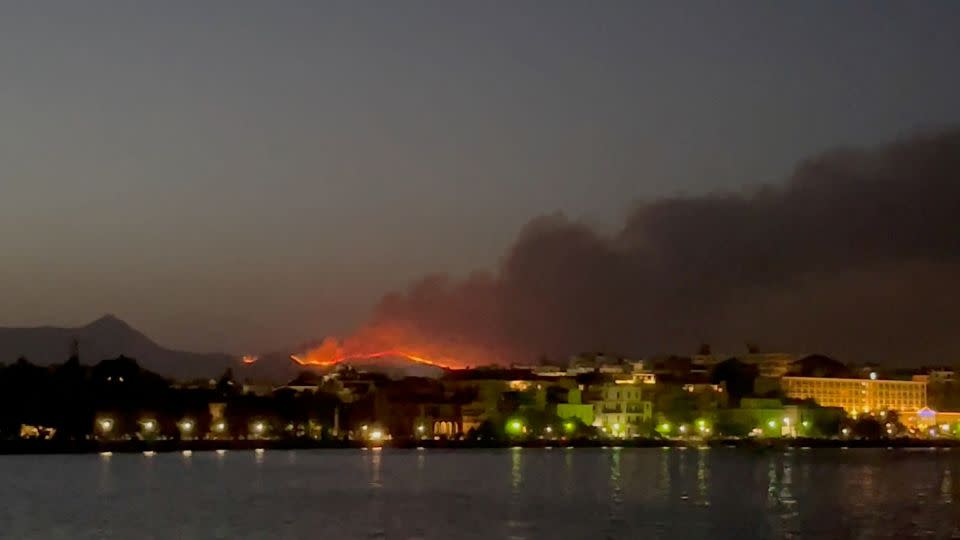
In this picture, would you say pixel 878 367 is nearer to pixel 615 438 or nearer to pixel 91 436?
pixel 615 438

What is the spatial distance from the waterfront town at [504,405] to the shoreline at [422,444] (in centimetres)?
37

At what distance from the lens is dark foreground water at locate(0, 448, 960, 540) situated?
36969 mm

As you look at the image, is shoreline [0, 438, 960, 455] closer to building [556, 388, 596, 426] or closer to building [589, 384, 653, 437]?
building [556, 388, 596, 426]

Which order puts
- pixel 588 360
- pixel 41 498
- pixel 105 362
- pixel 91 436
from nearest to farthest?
pixel 41 498
pixel 91 436
pixel 105 362
pixel 588 360

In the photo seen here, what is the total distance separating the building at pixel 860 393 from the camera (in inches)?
5148

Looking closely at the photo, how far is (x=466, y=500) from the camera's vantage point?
46719 mm

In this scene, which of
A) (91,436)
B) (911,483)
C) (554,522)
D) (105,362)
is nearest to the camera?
(554,522)

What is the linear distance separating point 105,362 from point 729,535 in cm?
7499

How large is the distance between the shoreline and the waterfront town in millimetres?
374

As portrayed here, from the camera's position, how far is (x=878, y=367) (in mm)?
147750

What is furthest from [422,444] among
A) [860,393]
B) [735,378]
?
[860,393]

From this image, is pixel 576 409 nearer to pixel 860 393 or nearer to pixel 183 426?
pixel 183 426

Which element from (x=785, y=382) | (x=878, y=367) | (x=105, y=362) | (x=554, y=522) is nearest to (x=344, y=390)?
(x=105, y=362)

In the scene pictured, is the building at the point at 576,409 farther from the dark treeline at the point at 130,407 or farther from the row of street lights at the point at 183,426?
the row of street lights at the point at 183,426
